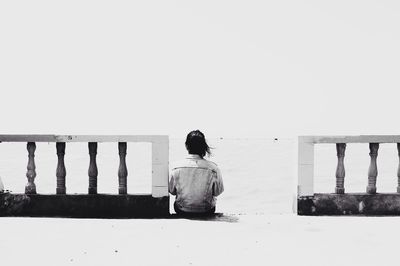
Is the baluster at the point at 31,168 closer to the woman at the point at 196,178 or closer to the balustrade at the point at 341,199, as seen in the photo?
the woman at the point at 196,178

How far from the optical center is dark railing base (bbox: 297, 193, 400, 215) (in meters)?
6.55

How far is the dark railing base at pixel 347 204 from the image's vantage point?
6.55 metres

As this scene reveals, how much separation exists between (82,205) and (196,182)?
167cm

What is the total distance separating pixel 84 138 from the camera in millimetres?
6520

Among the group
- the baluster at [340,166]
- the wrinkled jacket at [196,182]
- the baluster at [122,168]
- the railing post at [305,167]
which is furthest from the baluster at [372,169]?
the baluster at [122,168]

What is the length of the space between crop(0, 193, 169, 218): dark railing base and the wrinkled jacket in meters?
0.53

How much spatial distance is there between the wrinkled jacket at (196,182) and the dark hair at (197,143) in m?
0.06

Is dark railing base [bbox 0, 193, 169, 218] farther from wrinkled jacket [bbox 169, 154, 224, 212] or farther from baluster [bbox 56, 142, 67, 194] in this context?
wrinkled jacket [bbox 169, 154, 224, 212]

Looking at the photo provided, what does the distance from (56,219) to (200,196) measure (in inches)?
70.5

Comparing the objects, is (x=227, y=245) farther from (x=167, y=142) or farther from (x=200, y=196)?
(x=167, y=142)

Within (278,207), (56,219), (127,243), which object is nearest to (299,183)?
(127,243)

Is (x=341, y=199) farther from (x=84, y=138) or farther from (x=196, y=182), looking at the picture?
(x=84, y=138)

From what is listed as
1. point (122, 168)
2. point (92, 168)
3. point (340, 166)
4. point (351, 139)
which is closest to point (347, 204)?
point (340, 166)

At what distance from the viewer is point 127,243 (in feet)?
15.9
